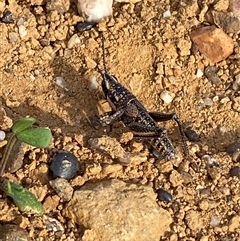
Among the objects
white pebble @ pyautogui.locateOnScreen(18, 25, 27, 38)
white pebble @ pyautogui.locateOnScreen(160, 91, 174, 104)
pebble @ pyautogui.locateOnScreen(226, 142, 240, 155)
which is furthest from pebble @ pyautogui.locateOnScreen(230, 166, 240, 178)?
white pebble @ pyautogui.locateOnScreen(18, 25, 27, 38)

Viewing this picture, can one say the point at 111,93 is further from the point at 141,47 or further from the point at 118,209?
the point at 118,209

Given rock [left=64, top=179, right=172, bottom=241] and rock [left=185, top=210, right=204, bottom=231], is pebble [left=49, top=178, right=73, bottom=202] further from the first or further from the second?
rock [left=185, top=210, right=204, bottom=231]

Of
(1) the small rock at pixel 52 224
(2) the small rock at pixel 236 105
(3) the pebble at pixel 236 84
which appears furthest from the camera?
(3) the pebble at pixel 236 84

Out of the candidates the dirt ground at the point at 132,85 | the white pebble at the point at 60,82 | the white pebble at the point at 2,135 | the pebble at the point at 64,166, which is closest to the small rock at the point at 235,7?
the dirt ground at the point at 132,85

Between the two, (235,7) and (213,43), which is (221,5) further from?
(213,43)

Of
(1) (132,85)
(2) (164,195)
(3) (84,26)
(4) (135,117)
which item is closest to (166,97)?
(1) (132,85)

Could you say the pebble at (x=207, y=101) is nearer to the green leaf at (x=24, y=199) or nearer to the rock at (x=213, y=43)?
the rock at (x=213, y=43)
